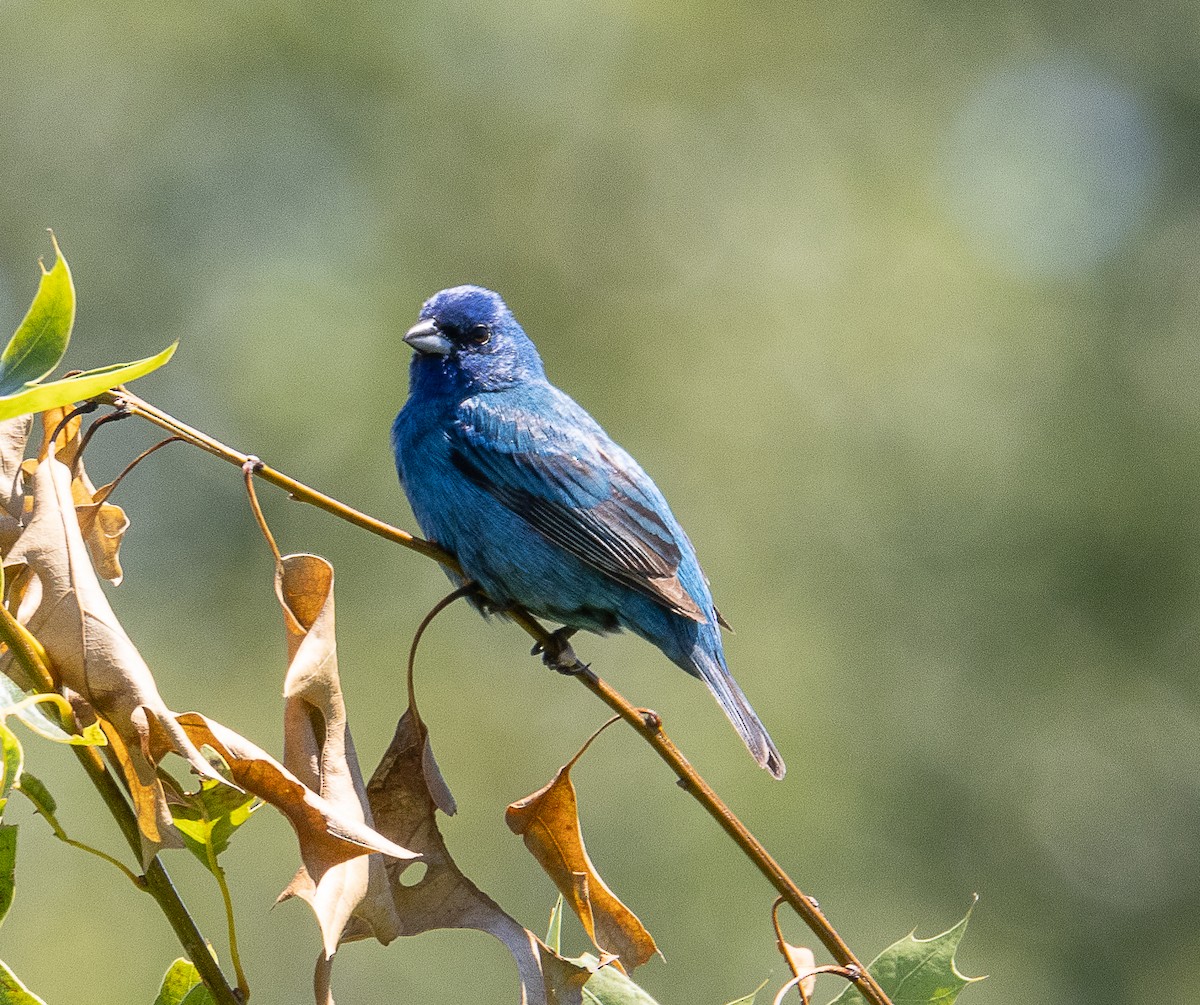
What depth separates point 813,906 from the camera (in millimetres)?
2186

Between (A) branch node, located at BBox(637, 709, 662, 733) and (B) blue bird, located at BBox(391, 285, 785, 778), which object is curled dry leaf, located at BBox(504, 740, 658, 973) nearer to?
(A) branch node, located at BBox(637, 709, 662, 733)

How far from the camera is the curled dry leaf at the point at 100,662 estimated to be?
5.98 feet

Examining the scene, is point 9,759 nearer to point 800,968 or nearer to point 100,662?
point 100,662

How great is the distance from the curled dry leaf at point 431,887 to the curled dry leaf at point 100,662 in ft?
1.29

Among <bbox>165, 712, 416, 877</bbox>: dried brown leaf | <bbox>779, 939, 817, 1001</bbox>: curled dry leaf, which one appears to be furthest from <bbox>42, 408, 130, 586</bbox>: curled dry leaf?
<bbox>779, 939, 817, 1001</bbox>: curled dry leaf

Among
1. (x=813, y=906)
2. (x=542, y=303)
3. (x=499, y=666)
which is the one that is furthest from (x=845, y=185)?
(x=813, y=906)

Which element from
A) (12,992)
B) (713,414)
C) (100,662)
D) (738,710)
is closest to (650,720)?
(100,662)

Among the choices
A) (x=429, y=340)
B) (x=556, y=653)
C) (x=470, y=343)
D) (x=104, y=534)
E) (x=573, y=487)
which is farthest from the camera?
(x=470, y=343)

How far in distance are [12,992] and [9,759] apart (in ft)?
1.38

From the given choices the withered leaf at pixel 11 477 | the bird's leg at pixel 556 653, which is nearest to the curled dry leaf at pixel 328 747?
the withered leaf at pixel 11 477

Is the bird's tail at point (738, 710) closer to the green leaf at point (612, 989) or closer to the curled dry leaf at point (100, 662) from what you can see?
the green leaf at point (612, 989)

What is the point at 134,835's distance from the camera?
189 cm

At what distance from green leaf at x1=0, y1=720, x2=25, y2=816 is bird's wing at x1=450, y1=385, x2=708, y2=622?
2656 mm

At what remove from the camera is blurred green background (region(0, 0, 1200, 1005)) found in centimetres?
1238
